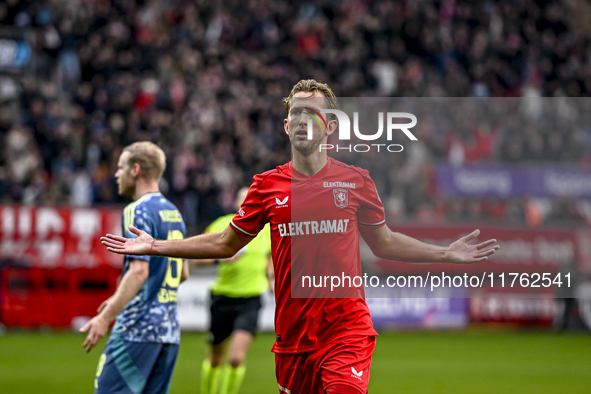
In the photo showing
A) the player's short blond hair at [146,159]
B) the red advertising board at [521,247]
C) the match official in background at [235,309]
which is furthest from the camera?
the red advertising board at [521,247]

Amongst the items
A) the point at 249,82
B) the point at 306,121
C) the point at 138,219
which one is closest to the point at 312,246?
the point at 306,121

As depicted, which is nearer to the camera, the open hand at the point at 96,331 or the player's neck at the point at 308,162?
the player's neck at the point at 308,162

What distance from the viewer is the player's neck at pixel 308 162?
4.63 metres

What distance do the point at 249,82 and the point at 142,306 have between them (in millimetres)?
16401

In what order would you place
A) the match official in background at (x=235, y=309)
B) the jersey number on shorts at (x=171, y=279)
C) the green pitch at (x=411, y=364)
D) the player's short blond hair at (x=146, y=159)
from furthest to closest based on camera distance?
the green pitch at (x=411, y=364) → the match official in background at (x=235, y=309) → the player's short blond hair at (x=146, y=159) → the jersey number on shorts at (x=171, y=279)

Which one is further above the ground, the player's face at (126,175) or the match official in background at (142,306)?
the player's face at (126,175)

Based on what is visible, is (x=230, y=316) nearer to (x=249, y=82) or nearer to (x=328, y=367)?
(x=328, y=367)

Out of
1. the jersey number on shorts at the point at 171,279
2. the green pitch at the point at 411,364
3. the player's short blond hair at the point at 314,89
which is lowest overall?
the green pitch at the point at 411,364

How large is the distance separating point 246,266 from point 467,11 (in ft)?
64.6

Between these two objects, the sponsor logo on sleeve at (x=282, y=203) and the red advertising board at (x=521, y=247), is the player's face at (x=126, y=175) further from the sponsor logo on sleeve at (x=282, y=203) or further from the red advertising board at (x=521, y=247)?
the red advertising board at (x=521, y=247)

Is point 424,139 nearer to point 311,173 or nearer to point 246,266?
point 246,266

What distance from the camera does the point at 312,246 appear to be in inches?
179

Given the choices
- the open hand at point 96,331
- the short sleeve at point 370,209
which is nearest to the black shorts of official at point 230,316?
the open hand at point 96,331

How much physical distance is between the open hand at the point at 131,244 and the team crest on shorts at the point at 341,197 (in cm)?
A: 112
